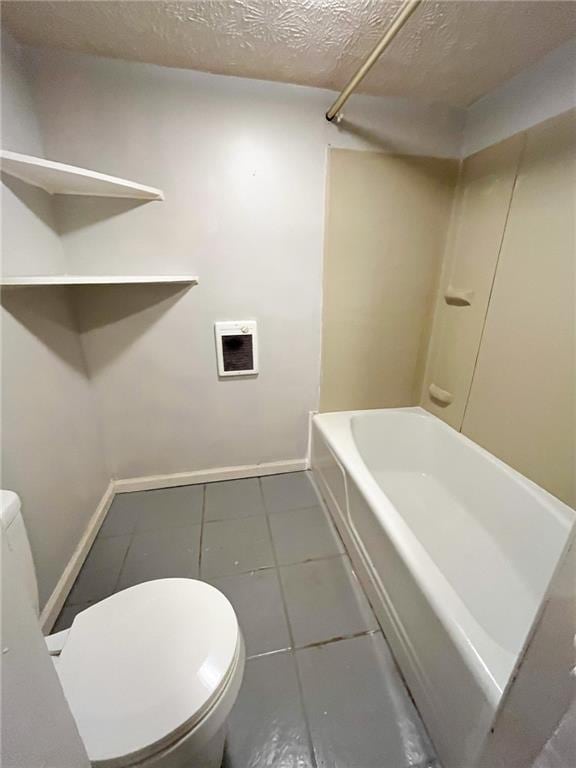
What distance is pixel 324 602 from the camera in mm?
1227

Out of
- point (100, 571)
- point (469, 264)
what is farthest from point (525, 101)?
point (100, 571)

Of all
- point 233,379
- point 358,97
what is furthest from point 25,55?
point 233,379

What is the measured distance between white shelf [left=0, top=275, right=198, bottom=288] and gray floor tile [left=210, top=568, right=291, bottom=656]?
133 centimetres

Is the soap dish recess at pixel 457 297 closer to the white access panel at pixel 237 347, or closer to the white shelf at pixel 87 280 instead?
the white access panel at pixel 237 347

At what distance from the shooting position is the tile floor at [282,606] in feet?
2.84

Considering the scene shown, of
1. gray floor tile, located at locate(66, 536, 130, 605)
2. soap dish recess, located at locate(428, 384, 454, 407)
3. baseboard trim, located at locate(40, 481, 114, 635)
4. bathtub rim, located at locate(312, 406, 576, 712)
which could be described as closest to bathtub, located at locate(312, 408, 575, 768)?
bathtub rim, located at locate(312, 406, 576, 712)

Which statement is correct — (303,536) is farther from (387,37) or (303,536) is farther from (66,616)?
(387,37)

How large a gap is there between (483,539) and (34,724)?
1620 mm

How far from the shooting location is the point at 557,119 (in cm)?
117

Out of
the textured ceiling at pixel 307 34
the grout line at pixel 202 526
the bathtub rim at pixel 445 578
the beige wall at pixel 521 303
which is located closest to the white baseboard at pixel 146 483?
the grout line at pixel 202 526

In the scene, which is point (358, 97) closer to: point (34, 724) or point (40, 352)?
point (40, 352)

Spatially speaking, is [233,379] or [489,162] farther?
[233,379]

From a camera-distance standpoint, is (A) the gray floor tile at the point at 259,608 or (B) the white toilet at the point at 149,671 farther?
(A) the gray floor tile at the point at 259,608

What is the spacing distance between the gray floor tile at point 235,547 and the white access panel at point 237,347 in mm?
815
